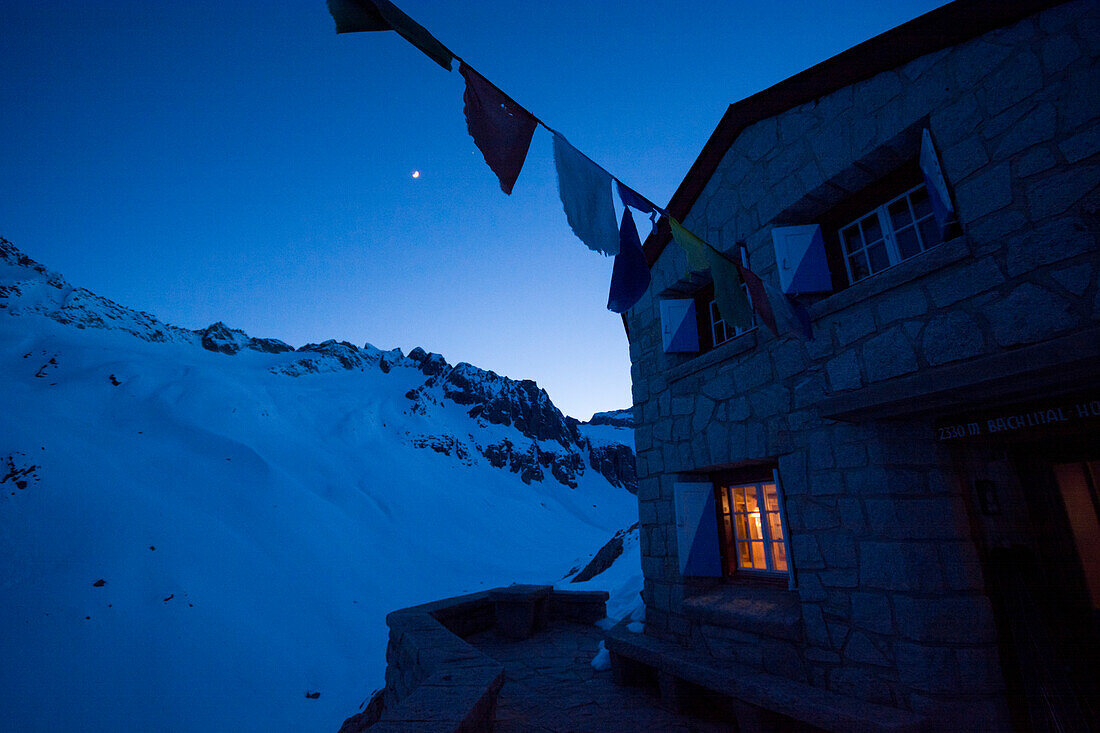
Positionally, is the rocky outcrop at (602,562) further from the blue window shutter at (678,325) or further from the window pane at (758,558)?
the blue window shutter at (678,325)

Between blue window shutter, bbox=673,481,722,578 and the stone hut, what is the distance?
0.09ft

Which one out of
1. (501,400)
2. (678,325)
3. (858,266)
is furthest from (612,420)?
(858,266)

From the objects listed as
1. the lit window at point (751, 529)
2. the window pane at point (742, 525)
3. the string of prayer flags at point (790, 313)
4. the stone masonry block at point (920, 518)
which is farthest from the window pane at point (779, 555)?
the string of prayer flags at point (790, 313)

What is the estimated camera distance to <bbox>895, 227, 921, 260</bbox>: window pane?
3.51 metres

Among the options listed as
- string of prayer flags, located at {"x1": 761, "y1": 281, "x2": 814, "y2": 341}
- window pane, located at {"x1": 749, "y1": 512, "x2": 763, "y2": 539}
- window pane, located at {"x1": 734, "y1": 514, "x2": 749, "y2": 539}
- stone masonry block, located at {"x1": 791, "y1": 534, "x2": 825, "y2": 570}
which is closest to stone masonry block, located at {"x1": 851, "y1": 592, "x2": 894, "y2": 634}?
stone masonry block, located at {"x1": 791, "y1": 534, "x2": 825, "y2": 570}

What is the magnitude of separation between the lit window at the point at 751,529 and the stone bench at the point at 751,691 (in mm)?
994

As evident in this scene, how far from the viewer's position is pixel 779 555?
4.36 metres

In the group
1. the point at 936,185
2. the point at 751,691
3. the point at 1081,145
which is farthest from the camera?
the point at 751,691

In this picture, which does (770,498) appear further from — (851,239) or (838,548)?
(851,239)

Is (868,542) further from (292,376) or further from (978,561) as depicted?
(292,376)

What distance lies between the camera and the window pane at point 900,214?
3613 millimetres

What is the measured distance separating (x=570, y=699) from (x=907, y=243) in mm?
4847

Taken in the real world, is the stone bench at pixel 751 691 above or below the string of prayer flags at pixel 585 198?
below

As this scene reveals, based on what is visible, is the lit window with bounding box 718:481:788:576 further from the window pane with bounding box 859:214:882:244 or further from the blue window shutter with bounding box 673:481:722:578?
the window pane with bounding box 859:214:882:244
